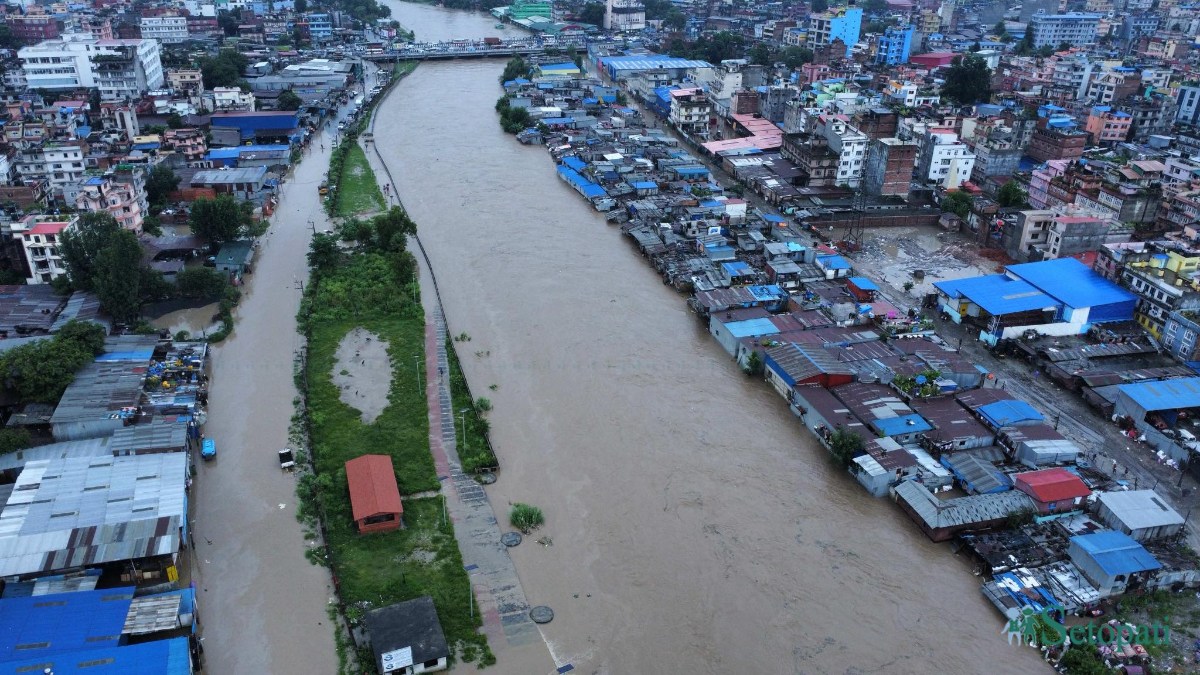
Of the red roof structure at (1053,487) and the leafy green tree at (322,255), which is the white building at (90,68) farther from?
the red roof structure at (1053,487)

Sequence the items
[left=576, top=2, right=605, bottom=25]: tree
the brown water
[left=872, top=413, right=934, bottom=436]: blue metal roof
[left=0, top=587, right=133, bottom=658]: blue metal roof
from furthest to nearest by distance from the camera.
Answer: [left=576, top=2, right=605, bottom=25]: tree, [left=872, top=413, right=934, bottom=436]: blue metal roof, the brown water, [left=0, top=587, right=133, bottom=658]: blue metal roof

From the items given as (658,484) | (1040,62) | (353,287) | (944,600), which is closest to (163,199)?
(353,287)

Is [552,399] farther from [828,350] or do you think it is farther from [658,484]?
[828,350]

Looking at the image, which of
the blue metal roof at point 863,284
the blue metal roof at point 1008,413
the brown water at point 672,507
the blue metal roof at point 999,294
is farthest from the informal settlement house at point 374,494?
the blue metal roof at point 999,294

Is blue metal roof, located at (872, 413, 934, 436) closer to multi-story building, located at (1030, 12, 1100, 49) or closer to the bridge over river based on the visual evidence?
the bridge over river

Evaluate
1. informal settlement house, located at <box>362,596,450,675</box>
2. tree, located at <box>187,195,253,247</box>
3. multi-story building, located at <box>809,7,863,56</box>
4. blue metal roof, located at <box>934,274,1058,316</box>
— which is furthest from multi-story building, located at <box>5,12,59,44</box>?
blue metal roof, located at <box>934,274,1058,316</box>

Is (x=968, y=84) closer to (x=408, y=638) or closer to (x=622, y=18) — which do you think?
(x=622, y=18)
